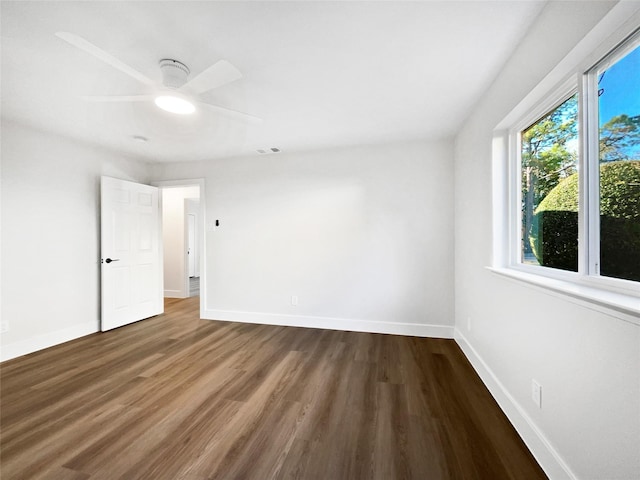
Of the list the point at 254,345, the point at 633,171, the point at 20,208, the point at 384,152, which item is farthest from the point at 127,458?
the point at 384,152

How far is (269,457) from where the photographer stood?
1.39 m

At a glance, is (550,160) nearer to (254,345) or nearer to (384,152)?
(384,152)

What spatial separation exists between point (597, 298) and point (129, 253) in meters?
4.59

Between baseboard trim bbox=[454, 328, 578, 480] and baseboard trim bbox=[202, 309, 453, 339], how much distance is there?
0.85 meters

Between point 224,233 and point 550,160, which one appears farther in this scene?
point 224,233

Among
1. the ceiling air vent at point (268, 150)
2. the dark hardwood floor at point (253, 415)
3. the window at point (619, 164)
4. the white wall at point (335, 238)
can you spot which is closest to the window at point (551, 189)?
the window at point (619, 164)

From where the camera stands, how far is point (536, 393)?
1384mm

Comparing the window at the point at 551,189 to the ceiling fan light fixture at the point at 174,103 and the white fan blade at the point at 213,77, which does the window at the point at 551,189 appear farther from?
the ceiling fan light fixture at the point at 174,103

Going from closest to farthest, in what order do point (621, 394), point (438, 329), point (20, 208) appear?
1. point (621, 394)
2. point (20, 208)
3. point (438, 329)

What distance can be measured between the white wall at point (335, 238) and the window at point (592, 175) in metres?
1.48

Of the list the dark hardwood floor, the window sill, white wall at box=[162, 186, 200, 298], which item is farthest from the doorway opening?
the window sill

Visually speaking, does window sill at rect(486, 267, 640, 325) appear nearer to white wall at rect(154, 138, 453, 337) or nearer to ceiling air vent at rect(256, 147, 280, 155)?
white wall at rect(154, 138, 453, 337)

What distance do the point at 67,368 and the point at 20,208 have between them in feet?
5.70

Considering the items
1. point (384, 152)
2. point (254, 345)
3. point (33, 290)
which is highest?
point (384, 152)
